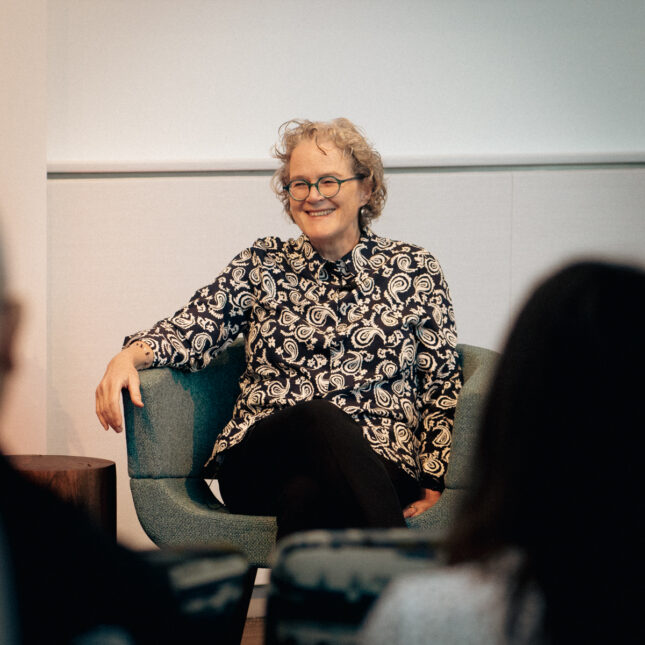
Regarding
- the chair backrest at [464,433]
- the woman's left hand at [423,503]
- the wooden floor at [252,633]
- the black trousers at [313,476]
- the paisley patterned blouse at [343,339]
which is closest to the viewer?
the black trousers at [313,476]

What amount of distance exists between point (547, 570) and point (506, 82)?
2761 mm

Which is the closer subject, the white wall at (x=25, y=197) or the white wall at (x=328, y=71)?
the white wall at (x=25, y=197)

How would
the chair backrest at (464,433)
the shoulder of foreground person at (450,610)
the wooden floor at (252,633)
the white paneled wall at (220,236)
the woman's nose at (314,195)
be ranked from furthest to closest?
the white paneled wall at (220,236) → the wooden floor at (252,633) → the woman's nose at (314,195) → the chair backrest at (464,433) → the shoulder of foreground person at (450,610)

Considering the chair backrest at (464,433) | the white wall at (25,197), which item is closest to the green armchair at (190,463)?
the chair backrest at (464,433)

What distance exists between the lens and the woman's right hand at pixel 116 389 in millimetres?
1831

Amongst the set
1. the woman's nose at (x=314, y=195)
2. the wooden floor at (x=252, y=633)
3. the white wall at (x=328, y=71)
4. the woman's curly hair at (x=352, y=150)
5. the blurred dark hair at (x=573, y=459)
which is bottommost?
the wooden floor at (x=252, y=633)

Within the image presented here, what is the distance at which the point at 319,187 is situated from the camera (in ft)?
7.23

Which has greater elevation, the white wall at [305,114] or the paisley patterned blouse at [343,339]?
the white wall at [305,114]

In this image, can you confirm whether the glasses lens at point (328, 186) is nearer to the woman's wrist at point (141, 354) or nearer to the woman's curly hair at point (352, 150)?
the woman's curly hair at point (352, 150)

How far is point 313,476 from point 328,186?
0.86 meters

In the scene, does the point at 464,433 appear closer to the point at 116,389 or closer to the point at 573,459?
the point at 116,389

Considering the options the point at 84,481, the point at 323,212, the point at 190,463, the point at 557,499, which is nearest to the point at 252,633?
the point at 190,463

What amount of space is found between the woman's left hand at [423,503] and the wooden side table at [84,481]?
693mm

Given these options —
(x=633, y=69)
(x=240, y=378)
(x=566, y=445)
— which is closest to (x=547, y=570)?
(x=566, y=445)
